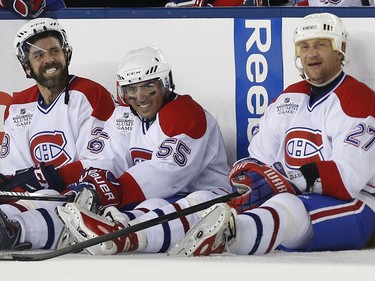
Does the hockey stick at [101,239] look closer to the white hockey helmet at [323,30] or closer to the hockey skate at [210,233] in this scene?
the hockey skate at [210,233]

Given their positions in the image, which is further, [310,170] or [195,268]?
[310,170]

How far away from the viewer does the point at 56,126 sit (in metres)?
5.78

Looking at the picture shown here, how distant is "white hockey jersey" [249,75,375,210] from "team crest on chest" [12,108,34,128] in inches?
40.5

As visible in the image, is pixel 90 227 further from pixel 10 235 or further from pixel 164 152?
pixel 164 152

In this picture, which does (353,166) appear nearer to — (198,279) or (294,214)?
(294,214)

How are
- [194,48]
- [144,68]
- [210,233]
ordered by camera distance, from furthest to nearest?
[194,48], [144,68], [210,233]

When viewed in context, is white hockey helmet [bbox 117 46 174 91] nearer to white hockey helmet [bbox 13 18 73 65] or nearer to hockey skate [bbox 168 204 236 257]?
white hockey helmet [bbox 13 18 73 65]

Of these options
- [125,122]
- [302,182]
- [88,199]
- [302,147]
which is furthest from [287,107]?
[88,199]

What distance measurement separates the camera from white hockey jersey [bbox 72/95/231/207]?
5.33 meters

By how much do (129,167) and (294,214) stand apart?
3.46 ft

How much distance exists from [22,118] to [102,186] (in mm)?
753

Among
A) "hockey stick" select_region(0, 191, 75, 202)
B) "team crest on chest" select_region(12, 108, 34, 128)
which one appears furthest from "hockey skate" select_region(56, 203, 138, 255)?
"team crest on chest" select_region(12, 108, 34, 128)

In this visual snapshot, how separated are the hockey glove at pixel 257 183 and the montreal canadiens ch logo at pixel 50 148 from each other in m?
1.01

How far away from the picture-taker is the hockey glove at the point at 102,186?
17.1 feet
